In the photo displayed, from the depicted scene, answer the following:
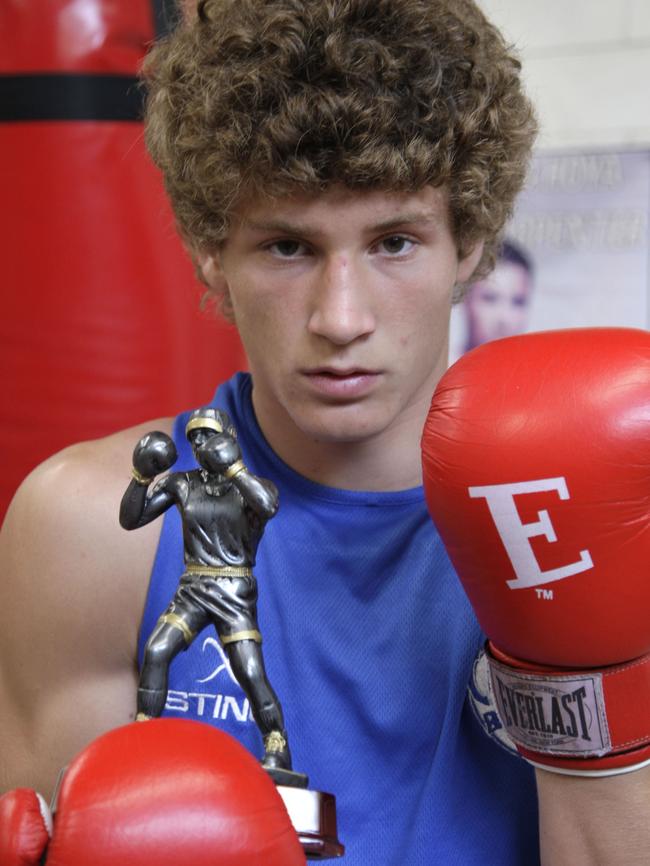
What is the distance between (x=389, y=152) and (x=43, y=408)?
0.72 m

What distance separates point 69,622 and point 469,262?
0.57 m

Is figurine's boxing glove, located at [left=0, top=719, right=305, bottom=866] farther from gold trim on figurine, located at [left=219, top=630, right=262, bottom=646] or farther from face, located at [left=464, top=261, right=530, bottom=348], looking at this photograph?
face, located at [left=464, top=261, right=530, bottom=348]

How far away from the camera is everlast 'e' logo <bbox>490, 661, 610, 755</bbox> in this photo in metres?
0.80

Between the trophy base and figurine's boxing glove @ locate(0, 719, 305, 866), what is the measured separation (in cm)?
5

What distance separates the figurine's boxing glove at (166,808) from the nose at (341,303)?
374 millimetres

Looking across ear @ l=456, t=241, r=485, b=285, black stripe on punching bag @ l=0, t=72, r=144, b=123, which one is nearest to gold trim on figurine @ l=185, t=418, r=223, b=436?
ear @ l=456, t=241, r=485, b=285

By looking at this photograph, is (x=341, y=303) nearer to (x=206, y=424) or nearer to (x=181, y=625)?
(x=206, y=424)

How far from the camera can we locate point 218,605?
2.46 ft

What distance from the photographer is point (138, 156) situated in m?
1.51

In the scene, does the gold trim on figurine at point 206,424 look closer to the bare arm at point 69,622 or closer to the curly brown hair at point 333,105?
the curly brown hair at point 333,105

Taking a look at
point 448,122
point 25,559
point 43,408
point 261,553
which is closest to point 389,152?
point 448,122

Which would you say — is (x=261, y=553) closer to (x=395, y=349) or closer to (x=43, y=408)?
(x=395, y=349)

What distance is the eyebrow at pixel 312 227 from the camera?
3.14 ft

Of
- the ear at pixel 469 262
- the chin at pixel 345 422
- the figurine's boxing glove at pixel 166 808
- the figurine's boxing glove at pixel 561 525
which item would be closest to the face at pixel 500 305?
the ear at pixel 469 262
